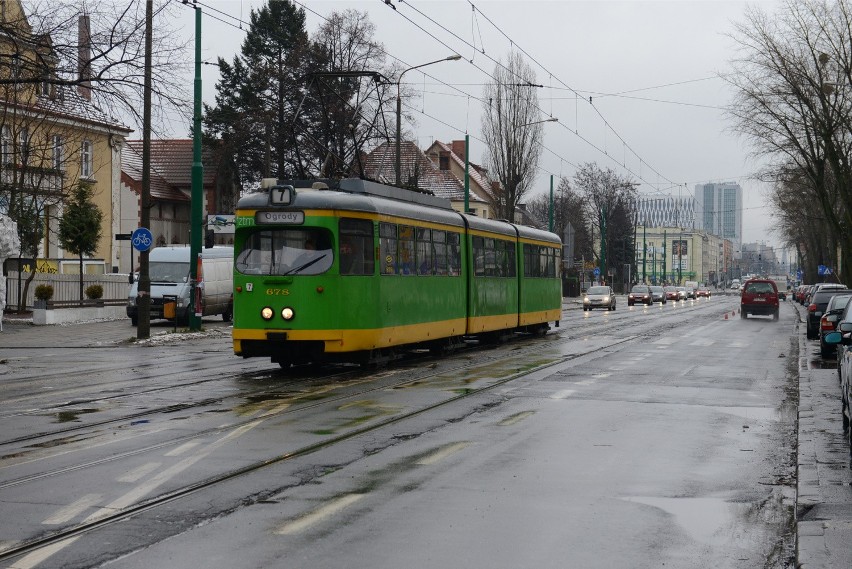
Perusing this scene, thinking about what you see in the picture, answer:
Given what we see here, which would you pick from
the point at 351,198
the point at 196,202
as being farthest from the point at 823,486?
the point at 196,202

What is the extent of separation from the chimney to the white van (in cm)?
1732

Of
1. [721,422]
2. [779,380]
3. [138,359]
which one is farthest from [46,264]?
[721,422]

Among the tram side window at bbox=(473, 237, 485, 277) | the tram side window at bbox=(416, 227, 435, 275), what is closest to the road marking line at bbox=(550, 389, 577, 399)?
the tram side window at bbox=(416, 227, 435, 275)

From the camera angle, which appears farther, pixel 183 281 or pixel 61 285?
pixel 61 285

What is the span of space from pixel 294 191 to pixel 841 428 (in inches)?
361

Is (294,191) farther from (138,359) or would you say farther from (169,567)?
(169,567)

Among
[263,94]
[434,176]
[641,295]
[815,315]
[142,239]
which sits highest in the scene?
[263,94]

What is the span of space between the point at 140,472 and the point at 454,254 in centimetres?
1522

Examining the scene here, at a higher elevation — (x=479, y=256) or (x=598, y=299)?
(x=479, y=256)

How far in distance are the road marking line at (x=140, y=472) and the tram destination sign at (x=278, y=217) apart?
29.7ft

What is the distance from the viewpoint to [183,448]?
10359mm

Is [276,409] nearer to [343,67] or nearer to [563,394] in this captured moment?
[563,394]

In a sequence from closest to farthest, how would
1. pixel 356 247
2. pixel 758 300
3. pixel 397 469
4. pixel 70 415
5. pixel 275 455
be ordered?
pixel 397 469 → pixel 275 455 → pixel 70 415 → pixel 356 247 → pixel 758 300

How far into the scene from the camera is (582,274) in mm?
114812
